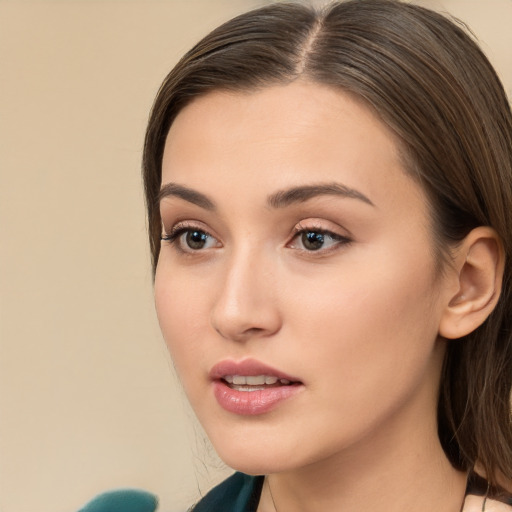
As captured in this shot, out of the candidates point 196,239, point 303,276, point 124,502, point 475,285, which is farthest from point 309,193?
point 124,502

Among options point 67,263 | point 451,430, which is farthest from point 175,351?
point 67,263

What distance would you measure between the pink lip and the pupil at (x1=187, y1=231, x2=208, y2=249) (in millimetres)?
226

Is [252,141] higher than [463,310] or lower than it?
higher

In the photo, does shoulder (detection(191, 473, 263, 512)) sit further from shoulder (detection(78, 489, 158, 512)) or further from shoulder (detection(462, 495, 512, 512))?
shoulder (detection(462, 495, 512, 512))

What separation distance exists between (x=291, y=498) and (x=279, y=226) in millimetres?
590

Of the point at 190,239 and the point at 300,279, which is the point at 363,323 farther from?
the point at 190,239

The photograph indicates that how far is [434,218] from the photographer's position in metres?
1.72

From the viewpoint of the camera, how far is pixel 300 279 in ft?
5.34

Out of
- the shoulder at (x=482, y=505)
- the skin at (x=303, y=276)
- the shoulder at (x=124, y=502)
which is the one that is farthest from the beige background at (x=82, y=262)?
the skin at (x=303, y=276)

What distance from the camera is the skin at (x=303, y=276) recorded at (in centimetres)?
161

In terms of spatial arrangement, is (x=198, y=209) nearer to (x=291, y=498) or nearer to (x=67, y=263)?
(x=291, y=498)

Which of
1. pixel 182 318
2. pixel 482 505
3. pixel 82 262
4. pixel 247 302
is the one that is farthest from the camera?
pixel 82 262

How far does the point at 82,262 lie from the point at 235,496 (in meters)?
0.97

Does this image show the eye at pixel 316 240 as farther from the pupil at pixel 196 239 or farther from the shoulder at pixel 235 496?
the shoulder at pixel 235 496
